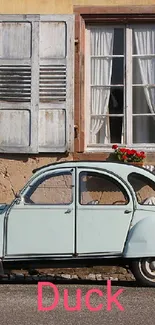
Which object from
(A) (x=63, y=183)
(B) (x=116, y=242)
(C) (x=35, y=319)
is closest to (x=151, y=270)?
(B) (x=116, y=242)

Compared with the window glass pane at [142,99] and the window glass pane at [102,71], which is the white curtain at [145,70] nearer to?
the window glass pane at [142,99]

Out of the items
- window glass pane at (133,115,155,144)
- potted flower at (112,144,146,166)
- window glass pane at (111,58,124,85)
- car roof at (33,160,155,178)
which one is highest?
window glass pane at (111,58,124,85)

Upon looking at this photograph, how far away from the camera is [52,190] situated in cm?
938

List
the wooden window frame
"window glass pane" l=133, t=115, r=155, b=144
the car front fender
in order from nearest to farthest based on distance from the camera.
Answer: the car front fender
the wooden window frame
"window glass pane" l=133, t=115, r=155, b=144

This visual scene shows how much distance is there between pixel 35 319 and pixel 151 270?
2.40 metres

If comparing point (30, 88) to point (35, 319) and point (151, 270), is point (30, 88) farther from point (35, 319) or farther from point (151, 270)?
point (35, 319)

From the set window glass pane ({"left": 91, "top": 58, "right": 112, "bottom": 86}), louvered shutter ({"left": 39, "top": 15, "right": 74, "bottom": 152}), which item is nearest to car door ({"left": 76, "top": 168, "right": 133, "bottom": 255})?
louvered shutter ({"left": 39, "top": 15, "right": 74, "bottom": 152})

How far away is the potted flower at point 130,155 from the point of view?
496 inches

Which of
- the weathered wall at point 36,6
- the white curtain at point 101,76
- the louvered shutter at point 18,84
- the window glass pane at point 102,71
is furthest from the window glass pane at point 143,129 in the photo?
the weathered wall at point 36,6

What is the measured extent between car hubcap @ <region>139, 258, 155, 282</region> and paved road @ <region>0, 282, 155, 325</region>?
0.19 metres

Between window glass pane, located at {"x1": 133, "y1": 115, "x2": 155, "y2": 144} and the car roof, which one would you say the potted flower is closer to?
window glass pane, located at {"x1": 133, "y1": 115, "x2": 155, "y2": 144}

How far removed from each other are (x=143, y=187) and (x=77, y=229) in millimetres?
974

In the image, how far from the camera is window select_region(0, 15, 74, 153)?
12734 mm

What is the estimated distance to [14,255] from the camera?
30.5 feet
